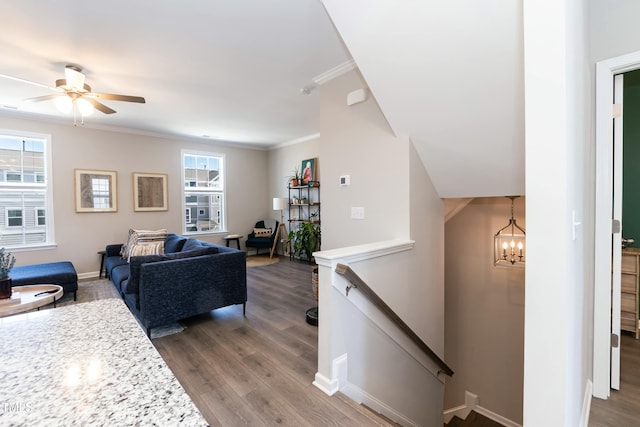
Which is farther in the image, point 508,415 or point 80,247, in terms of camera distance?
point 80,247

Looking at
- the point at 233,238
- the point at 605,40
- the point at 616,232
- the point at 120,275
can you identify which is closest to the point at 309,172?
the point at 233,238

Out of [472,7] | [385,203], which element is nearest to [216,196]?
[385,203]

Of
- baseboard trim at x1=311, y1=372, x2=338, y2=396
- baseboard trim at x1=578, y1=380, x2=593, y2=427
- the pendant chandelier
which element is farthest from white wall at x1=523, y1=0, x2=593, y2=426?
the pendant chandelier

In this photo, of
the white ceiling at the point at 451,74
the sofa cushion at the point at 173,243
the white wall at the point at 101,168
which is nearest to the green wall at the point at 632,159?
the white ceiling at the point at 451,74

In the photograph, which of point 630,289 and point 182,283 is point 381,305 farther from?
point 630,289

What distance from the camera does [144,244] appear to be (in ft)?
15.5

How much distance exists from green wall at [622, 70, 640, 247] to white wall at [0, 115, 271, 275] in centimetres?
667

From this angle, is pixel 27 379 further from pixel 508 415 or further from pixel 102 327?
pixel 508 415

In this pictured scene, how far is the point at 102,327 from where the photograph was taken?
33.3 inches

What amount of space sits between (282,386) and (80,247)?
198 inches

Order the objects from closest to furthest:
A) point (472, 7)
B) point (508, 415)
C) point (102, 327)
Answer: point (102, 327) → point (472, 7) → point (508, 415)

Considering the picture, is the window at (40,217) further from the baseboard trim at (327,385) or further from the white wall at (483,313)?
the white wall at (483,313)

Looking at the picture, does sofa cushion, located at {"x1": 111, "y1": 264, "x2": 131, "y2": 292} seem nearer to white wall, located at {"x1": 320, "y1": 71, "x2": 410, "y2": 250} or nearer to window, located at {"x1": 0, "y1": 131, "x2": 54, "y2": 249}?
window, located at {"x1": 0, "y1": 131, "x2": 54, "y2": 249}

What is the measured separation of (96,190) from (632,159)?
763 centimetres
